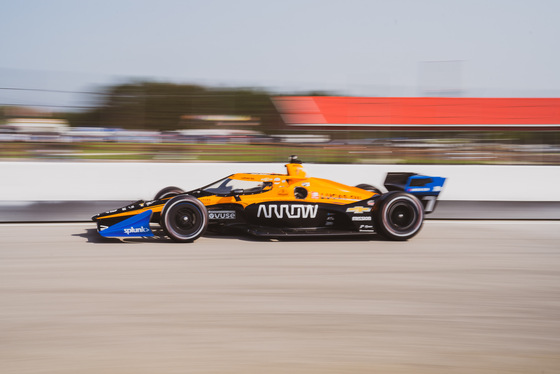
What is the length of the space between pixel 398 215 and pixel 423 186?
0.67m

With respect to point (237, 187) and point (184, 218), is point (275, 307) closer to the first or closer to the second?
point (184, 218)

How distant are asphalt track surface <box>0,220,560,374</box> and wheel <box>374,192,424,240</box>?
15.1 inches

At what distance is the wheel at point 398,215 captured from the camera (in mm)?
7383

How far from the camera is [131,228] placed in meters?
6.80

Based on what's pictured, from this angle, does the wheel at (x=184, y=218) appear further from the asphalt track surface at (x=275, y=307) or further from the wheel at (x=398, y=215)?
the wheel at (x=398, y=215)

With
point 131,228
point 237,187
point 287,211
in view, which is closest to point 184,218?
point 131,228

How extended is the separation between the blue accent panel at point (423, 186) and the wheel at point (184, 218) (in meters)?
2.88

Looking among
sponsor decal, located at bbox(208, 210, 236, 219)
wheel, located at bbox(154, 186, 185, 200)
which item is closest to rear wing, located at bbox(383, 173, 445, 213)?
sponsor decal, located at bbox(208, 210, 236, 219)

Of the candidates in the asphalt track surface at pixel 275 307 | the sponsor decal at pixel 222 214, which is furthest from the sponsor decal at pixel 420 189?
the sponsor decal at pixel 222 214

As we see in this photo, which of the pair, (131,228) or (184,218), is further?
(184,218)

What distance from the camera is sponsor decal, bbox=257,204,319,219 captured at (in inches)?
285

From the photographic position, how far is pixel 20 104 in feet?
33.8

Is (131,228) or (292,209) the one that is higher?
(292,209)

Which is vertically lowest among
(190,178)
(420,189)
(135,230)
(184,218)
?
(135,230)
